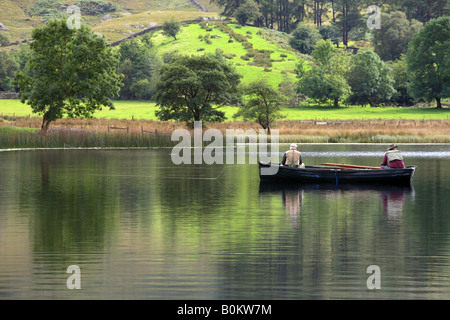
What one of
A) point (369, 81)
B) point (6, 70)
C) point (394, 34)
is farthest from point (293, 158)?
point (394, 34)

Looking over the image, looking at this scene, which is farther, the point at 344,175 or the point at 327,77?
the point at 327,77

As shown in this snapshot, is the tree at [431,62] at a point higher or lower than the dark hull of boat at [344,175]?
higher

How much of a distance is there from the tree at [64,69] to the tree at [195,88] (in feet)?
51.7

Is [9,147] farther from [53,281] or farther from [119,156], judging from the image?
[53,281]

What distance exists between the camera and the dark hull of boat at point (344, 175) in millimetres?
33938

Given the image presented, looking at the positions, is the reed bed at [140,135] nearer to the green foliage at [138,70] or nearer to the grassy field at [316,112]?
the grassy field at [316,112]

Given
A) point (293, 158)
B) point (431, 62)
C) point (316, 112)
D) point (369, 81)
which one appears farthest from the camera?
point (369, 81)

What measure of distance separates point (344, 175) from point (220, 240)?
17191mm

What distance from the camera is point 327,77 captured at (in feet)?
480

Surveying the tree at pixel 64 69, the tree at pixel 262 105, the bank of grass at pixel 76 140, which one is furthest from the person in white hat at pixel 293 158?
the tree at pixel 262 105

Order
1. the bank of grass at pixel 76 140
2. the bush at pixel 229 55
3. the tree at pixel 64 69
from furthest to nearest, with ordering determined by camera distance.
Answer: the bush at pixel 229 55, the tree at pixel 64 69, the bank of grass at pixel 76 140

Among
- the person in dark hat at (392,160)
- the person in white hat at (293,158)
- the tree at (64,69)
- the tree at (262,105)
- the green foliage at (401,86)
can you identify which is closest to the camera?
the person in dark hat at (392,160)

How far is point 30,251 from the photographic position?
17.0m

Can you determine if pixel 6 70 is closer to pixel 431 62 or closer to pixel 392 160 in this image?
pixel 431 62
